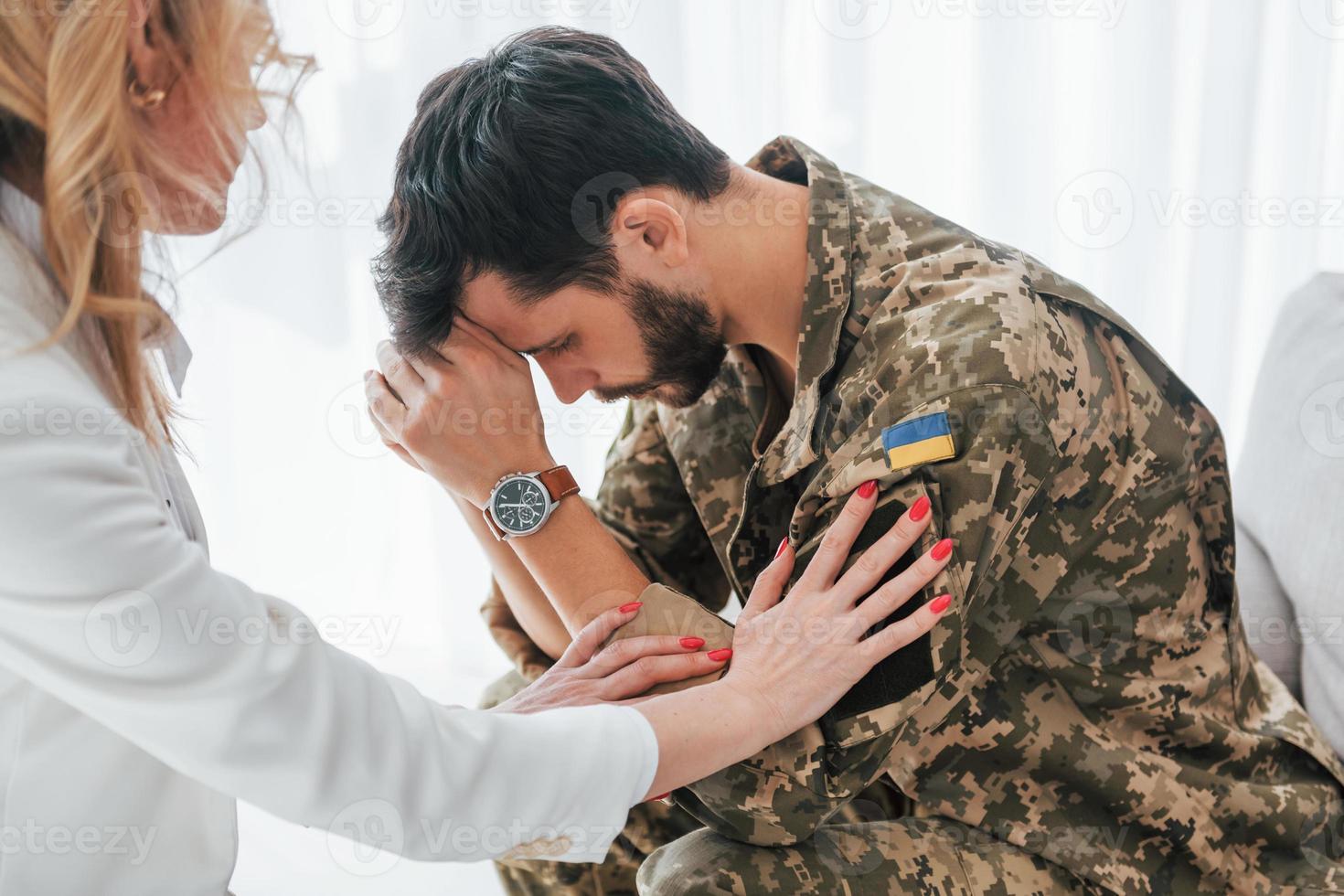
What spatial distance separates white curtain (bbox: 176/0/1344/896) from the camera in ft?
7.30

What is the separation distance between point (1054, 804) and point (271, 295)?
179 cm

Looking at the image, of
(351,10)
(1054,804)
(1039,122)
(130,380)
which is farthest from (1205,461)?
(351,10)

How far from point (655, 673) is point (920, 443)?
33cm

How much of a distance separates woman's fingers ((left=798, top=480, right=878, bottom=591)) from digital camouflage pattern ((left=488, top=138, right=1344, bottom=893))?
13 millimetres

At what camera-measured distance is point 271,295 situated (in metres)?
2.30

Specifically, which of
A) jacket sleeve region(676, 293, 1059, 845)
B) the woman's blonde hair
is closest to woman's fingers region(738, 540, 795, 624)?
jacket sleeve region(676, 293, 1059, 845)

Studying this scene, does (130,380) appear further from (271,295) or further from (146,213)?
(271,295)

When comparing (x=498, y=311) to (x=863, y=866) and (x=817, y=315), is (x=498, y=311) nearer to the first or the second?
(x=817, y=315)

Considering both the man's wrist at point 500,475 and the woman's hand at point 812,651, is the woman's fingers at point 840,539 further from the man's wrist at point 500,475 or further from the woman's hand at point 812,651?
the man's wrist at point 500,475

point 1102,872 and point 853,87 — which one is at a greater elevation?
point 853,87

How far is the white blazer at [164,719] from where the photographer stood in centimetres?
65

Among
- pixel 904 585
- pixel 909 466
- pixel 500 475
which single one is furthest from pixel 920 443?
pixel 500 475

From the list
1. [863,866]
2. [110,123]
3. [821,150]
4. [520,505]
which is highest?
[110,123]

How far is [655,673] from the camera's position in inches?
42.1
